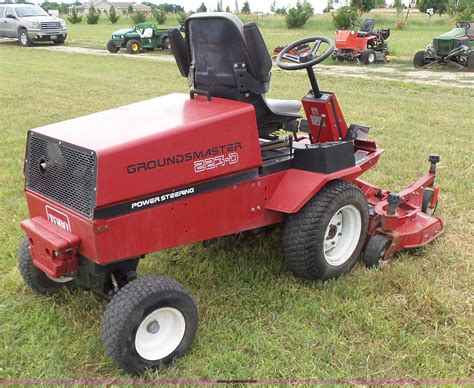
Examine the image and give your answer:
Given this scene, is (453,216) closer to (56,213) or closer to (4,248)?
(56,213)

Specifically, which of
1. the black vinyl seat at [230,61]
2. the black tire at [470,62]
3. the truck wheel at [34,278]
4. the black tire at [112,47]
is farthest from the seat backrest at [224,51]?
the black tire at [112,47]

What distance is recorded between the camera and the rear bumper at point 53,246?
2.51m

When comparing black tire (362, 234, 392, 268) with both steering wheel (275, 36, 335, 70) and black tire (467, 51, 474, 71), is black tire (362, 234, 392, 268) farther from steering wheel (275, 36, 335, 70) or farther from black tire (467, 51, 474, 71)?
black tire (467, 51, 474, 71)

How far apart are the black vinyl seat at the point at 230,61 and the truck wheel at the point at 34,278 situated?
1367 millimetres

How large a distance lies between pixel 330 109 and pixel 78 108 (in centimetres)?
606

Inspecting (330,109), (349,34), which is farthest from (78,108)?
(349,34)

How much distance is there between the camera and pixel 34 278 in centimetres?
307

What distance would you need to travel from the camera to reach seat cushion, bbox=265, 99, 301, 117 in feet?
10.5

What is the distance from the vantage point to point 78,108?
339 inches

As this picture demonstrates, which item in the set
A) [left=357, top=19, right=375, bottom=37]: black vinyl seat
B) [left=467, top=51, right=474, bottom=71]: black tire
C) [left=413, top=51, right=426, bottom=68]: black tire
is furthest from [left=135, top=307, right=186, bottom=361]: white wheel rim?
[left=357, top=19, right=375, bottom=37]: black vinyl seat

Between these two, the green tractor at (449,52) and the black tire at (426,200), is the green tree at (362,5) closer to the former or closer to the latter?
the green tractor at (449,52)

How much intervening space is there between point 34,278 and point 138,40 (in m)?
17.2

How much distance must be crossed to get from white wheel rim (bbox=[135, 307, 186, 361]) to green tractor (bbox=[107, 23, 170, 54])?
57.6 ft

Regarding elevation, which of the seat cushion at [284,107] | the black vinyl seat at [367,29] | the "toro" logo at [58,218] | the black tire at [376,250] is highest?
the seat cushion at [284,107]
